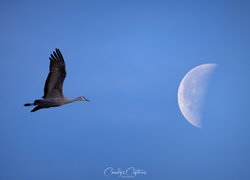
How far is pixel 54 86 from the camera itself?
18.1 m

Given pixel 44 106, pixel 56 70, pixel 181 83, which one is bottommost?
pixel 44 106

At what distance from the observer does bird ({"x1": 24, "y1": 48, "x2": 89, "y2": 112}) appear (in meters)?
17.8

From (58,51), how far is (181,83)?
39.5 ft

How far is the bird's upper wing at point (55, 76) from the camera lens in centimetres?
1777

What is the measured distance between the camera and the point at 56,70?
58.5 ft

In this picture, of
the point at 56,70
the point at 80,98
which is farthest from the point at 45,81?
the point at 80,98

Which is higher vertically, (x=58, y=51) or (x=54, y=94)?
(x=58, y=51)

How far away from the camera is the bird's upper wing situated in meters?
17.8

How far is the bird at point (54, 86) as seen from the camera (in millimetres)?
17766

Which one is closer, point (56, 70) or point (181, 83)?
point (56, 70)

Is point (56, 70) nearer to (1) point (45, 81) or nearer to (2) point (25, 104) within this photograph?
(1) point (45, 81)

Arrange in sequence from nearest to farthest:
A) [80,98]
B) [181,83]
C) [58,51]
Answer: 1. [58,51]
2. [80,98]
3. [181,83]

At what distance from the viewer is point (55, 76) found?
17.9 metres

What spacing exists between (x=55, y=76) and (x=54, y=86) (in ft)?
1.90
